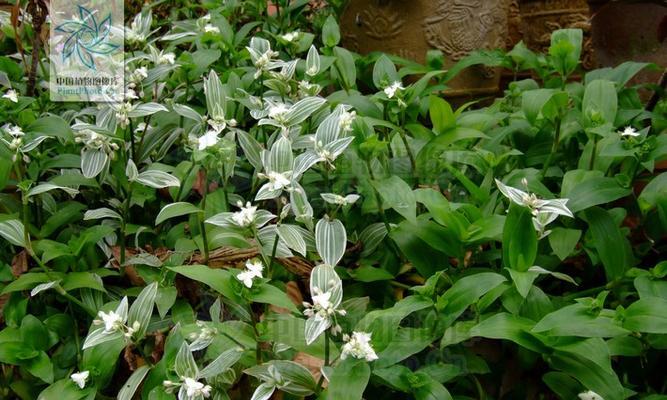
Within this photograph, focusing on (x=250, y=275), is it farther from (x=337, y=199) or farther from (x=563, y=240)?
(x=563, y=240)

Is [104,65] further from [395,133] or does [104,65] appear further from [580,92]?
[580,92]

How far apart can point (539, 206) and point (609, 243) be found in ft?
0.63

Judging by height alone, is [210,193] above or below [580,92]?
below

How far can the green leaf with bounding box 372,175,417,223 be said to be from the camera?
1.02m

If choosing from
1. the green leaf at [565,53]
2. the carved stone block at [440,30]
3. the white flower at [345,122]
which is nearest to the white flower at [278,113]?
the white flower at [345,122]

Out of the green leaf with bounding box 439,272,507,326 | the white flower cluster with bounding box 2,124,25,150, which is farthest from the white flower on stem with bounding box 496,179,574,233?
the white flower cluster with bounding box 2,124,25,150

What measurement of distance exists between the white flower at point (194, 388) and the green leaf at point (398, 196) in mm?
376

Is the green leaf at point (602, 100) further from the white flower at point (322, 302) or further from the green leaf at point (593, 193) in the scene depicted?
the white flower at point (322, 302)

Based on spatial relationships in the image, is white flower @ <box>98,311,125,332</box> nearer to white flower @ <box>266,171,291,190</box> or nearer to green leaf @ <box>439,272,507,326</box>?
white flower @ <box>266,171,291,190</box>

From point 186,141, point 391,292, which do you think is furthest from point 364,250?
point 186,141

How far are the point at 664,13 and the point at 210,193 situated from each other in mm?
1294

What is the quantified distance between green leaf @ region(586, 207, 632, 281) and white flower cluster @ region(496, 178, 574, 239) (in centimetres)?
13

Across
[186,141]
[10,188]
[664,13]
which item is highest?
[664,13]

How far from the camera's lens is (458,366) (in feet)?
3.03
